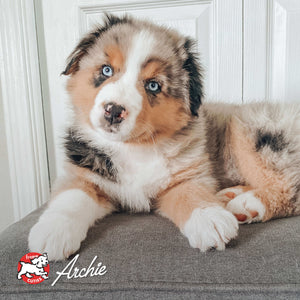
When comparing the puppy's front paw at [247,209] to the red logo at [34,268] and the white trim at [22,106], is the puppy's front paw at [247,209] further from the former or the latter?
the white trim at [22,106]

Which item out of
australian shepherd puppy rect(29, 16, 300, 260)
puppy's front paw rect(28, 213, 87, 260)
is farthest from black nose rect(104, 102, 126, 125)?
puppy's front paw rect(28, 213, 87, 260)

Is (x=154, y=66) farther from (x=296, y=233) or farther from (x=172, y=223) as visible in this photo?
(x=296, y=233)

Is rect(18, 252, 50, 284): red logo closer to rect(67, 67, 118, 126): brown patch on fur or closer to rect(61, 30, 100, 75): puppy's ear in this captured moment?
rect(67, 67, 118, 126): brown patch on fur

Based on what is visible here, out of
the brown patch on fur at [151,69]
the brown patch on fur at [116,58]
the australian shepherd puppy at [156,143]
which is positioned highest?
the brown patch on fur at [116,58]

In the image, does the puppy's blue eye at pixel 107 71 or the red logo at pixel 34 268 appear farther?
the puppy's blue eye at pixel 107 71

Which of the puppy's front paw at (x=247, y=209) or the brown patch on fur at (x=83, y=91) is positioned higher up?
the brown patch on fur at (x=83, y=91)

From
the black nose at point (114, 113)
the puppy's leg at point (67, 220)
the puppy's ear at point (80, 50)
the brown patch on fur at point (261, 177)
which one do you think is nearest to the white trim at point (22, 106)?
the puppy's ear at point (80, 50)

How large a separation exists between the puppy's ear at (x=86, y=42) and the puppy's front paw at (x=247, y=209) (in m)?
1.19

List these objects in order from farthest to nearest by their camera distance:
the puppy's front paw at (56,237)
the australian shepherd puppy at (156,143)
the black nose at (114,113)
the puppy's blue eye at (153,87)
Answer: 1. the puppy's blue eye at (153,87)
2. the australian shepherd puppy at (156,143)
3. the black nose at (114,113)
4. the puppy's front paw at (56,237)

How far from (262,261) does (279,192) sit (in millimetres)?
685

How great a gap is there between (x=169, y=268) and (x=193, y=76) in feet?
3.80

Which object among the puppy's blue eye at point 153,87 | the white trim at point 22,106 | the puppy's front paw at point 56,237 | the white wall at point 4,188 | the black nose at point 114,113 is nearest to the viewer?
the puppy's front paw at point 56,237

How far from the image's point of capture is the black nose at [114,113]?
152 centimetres

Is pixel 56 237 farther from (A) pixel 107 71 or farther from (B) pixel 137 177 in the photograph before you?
(A) pixel 107 71
